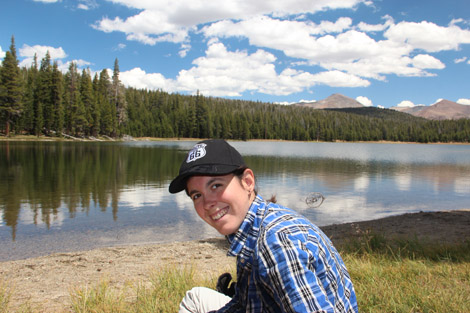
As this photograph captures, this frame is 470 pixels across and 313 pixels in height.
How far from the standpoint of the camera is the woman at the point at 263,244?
1.36 m

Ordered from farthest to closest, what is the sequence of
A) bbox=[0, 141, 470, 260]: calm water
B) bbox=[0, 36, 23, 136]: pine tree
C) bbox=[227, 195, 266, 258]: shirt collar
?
bbox=[0, 36, 23, 136]: pine tree → bbox=[0, 141, 470, 260]: calm water → bbox=[227, 195, 266, 258]: shirt collar

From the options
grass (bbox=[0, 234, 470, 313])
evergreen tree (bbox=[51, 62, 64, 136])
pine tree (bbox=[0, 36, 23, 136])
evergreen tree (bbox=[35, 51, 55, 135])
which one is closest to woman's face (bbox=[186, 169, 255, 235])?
grass (bbox=[0, 234, 470, 313])

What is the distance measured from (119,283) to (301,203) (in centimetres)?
1058

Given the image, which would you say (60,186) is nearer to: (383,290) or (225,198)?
(383,290)

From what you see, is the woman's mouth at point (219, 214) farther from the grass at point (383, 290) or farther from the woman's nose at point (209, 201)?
the grass at point (383, 290)

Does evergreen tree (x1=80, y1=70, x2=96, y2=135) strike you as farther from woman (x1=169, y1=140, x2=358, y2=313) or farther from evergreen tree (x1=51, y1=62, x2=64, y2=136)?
woman (x1=169, y1=140, x2=358, y2=313)

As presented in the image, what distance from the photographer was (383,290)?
400 centimetres

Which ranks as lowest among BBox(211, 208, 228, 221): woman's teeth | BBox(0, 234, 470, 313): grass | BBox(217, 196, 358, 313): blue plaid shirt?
BBox(0, 234, 470, 313): grass

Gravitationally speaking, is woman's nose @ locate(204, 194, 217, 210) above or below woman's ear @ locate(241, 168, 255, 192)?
below

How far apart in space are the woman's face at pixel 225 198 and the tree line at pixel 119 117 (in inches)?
2680

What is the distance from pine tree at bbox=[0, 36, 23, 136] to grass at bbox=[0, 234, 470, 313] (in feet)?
215

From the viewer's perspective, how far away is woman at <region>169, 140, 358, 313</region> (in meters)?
1.36

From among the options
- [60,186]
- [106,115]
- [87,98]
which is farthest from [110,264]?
[87,98]

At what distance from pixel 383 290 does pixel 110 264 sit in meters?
4.90
